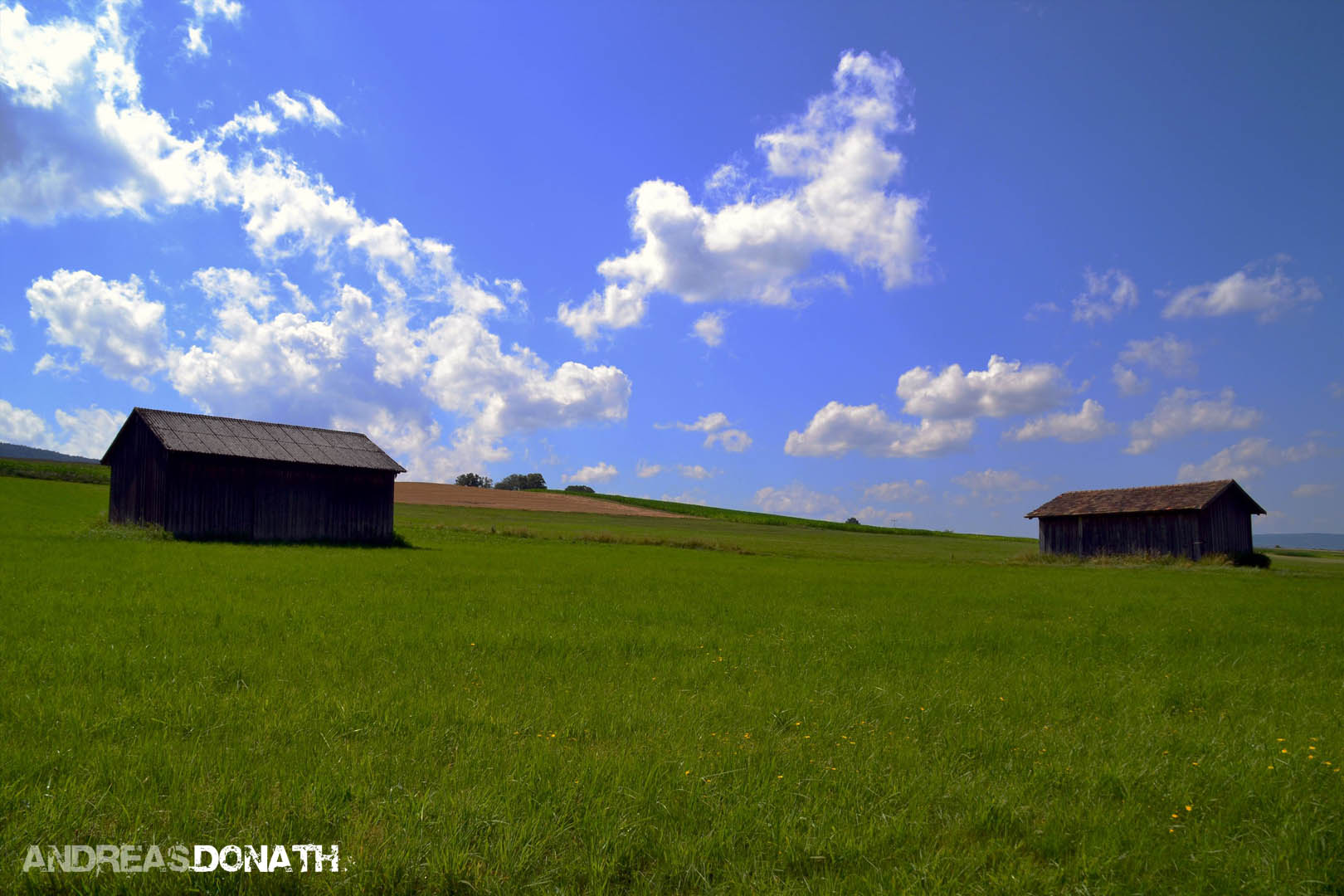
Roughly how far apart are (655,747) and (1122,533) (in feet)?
176

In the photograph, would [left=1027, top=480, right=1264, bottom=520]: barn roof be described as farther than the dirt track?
No

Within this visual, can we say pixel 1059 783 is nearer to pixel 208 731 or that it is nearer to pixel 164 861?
pixel 164 861

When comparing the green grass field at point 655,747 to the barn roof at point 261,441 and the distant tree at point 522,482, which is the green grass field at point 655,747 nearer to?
the barn roof at point 261,441

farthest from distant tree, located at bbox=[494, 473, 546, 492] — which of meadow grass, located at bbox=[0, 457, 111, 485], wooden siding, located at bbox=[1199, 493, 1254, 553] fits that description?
wooden siding, located at bbox=[1199, 493, 1254, 553]

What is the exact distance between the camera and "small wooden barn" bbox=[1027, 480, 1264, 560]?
46.2 metres

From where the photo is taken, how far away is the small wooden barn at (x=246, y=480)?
1331 inches

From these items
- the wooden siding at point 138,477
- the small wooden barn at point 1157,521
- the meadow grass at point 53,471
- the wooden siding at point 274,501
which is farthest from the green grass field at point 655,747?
the meadow grass at point 53,471

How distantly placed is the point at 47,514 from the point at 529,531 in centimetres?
2777

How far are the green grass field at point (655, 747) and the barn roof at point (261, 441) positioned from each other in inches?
885

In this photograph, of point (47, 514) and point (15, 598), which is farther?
point (47, 514)

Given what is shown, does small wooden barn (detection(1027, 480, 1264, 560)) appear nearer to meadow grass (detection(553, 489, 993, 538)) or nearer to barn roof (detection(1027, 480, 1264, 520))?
barn roof (detection(1027, 480, 1264, 520))

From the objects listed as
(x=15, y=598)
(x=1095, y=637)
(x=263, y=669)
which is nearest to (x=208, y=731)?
(x=263, y=669)

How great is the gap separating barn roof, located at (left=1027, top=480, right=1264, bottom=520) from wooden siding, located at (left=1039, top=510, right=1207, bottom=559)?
0.61m

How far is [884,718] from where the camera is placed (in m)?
7.39
